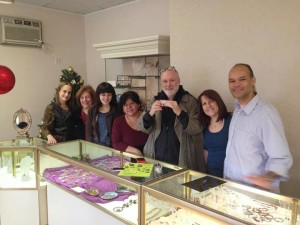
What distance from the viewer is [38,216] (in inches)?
87.5

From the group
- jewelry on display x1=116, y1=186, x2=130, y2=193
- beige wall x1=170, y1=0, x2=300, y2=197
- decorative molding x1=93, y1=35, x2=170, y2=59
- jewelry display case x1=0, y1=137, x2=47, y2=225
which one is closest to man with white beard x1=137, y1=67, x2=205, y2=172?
jewelry on display x1=116, y1=186, x2=130, y2=193

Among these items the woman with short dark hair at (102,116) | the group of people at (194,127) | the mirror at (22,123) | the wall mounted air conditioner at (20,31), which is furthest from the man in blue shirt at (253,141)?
the wall mounted air conditioner at (20,31)

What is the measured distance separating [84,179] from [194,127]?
2.80ft

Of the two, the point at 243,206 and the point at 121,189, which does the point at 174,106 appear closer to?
the point at 121,189

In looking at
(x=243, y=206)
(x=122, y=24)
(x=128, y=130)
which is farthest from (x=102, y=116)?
(x=122, y=24)

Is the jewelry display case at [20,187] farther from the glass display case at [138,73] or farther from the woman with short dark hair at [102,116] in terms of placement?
the glass display case at [138,73]

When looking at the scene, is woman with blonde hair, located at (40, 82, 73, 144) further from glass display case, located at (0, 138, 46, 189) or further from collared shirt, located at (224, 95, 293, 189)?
collared shirt, located at (224, 95, 293, 189)

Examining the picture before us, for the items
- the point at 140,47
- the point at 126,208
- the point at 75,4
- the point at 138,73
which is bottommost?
the point at 126,208

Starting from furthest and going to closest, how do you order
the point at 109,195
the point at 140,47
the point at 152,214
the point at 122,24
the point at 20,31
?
the point at 122,24, the point at 20,31, the point at 140,47, the point at 109,195, the point at 152,214

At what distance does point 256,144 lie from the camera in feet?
5.11

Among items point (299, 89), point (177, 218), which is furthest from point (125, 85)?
point (177, 218)

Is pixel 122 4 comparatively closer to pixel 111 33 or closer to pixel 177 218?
pixel 111 33

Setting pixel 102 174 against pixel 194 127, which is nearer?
pixel 102 174

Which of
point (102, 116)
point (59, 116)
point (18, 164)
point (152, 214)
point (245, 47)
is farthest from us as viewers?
point (59, 116)
